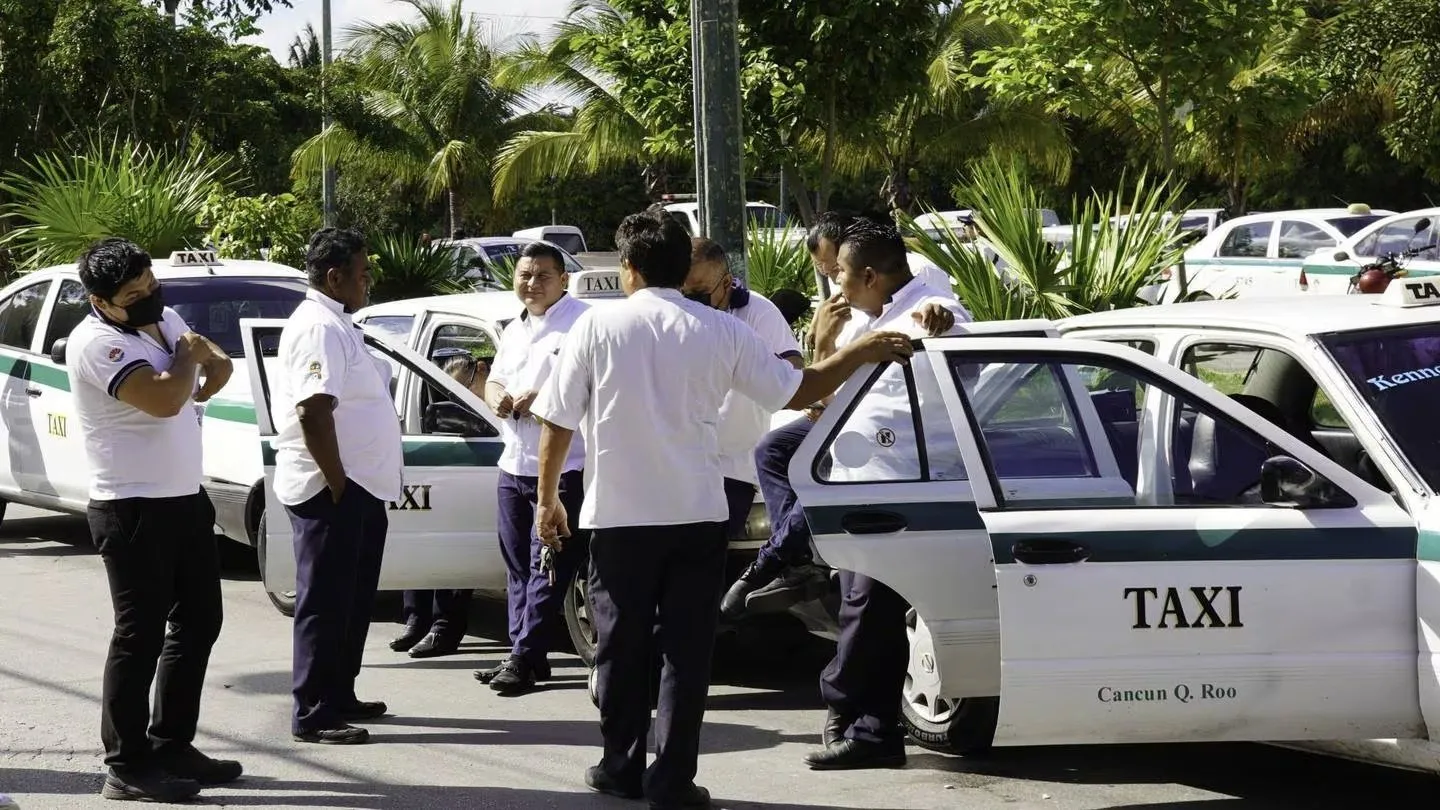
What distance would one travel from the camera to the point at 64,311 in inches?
412

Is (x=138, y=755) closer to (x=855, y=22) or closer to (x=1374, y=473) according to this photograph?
(x=1374, y=473)

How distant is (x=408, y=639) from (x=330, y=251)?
2.47 meters

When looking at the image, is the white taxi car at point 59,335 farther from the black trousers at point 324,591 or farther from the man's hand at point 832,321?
the man's hand at point 832,321

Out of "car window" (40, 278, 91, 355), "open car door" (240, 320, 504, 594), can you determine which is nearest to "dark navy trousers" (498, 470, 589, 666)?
"open car door" (240, 320, 504, 594)

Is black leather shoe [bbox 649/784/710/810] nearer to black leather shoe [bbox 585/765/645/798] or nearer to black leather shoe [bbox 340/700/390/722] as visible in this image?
black leather shoe [bbox 585/765/645/798]

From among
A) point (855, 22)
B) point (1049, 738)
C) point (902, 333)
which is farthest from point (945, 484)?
point (855, 22)

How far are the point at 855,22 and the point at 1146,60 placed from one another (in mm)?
3545

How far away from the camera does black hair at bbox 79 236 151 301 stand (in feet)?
18.4

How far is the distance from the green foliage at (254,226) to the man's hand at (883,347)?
39.4ft

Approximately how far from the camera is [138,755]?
5672 mm

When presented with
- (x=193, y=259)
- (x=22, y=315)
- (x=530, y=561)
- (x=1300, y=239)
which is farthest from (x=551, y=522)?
(x=1300, y=239)

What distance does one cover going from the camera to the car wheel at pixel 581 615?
731 centimetres

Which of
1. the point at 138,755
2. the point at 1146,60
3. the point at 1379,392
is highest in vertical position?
the point at 1146,60

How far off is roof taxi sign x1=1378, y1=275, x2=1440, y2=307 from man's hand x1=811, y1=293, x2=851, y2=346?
1861mm
